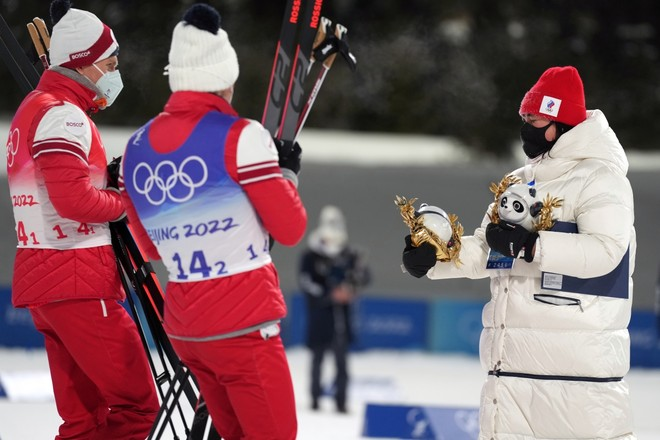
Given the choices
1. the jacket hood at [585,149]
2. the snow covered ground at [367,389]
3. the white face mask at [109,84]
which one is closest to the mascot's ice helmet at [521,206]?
the jacket hood at [585,149]

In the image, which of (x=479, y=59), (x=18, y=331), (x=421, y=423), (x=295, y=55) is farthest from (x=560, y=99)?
(x=479, y=59)

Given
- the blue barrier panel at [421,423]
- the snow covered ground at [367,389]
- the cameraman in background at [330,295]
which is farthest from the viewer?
the cameraman in background at [330,295]

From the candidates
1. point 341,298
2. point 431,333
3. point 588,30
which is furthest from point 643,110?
point 341,298

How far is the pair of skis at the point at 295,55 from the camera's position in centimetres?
316

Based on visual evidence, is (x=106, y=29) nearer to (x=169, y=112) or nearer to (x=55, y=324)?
(x=169, y=112)

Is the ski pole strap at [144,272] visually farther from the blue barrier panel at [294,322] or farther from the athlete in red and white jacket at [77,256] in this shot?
the blue barrier panel at [294,322]

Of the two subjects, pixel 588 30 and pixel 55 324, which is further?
pixel 588 30

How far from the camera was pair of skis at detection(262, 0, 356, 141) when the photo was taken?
316cm

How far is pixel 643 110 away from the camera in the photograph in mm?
15469

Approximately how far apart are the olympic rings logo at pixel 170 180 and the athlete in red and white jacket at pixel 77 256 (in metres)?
0.46

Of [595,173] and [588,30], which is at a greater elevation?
[588,30]

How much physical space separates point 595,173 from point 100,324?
5.63 feet

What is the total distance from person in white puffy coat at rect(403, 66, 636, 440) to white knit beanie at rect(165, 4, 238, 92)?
3.03 feet

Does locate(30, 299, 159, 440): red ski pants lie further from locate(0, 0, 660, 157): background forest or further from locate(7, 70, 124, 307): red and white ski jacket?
locate(0, 0, 660, 157): background forest
